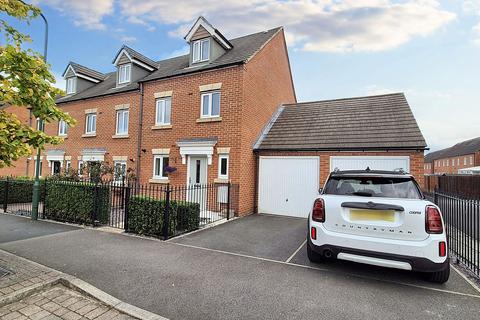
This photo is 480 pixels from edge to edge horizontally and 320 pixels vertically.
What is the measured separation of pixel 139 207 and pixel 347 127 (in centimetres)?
877

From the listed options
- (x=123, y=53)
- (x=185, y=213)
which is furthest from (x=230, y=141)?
(x=123, y=53)

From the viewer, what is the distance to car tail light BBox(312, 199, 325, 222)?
451 centimetres

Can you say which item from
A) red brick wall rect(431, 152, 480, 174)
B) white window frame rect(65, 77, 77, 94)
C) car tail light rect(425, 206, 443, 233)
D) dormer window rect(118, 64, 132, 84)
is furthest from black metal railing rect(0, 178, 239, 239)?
red brick wall rect(431, 152, 480, 174)

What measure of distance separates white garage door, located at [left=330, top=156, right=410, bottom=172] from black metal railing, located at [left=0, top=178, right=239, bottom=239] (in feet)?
13.7

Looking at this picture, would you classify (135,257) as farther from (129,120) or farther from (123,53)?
(123,53)

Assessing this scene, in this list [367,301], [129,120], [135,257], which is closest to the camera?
[367,301]

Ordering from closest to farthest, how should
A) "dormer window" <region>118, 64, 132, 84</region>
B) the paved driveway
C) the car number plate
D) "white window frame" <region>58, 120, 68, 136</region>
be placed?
the paved driveway → the car number plate → "dormer window" <region>118, 64, 132, 84</region> → "white window frame" <region>58, 120, 68, 136</region>

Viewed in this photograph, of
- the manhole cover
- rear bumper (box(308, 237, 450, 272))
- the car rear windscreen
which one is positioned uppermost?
the car rear windscreen

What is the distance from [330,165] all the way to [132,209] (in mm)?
7337

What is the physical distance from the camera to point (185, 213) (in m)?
7.81

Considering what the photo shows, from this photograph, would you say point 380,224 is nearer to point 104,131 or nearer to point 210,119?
point 210,119

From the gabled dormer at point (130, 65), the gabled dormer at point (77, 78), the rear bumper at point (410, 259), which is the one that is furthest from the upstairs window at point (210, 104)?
the gabled dormer at point (77, 78)

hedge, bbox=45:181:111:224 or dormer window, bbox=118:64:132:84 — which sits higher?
dormer window, bbox=118:64:132:84

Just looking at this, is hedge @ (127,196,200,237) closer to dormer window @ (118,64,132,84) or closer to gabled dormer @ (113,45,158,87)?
gabled dormer @ (113,45,158,87)
